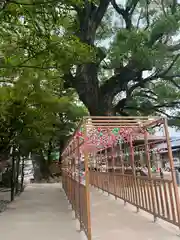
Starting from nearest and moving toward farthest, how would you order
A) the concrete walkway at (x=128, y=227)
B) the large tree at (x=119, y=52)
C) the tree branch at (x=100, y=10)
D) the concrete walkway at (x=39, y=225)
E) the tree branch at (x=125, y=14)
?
the concrete walkway at (x=128, y=227) < the concrete walkway at (x=39, y=225) < the large tree at (x=119, y=52) < the tree branch at (x=100, y=10) < the tree branch at (x=125, y=14)

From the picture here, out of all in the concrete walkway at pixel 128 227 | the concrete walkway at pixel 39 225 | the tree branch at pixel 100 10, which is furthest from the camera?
the tree branch at pixel 100 10

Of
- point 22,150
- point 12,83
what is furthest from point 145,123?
point 22,150

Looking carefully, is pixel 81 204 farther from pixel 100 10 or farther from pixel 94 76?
pixel 100 10

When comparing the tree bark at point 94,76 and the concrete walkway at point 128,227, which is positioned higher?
the tree bark at point 94,76

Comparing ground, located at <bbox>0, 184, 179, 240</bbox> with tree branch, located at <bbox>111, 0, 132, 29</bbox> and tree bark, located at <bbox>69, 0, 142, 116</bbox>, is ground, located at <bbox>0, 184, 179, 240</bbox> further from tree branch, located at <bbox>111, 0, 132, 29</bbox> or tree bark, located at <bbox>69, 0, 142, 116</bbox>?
tree branch, located at <bbox>111, 0, 132, 29</bbox>

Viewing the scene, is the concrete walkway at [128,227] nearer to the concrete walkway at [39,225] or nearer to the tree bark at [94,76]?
the concrete walkway at [39,225]

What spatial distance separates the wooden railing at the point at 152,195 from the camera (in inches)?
133

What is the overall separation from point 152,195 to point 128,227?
0.63 meters

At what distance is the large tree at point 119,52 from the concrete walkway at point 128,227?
2.50m

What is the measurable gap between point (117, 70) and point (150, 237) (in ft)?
20.6

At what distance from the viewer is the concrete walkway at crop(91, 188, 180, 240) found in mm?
3150

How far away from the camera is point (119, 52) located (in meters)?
6.43

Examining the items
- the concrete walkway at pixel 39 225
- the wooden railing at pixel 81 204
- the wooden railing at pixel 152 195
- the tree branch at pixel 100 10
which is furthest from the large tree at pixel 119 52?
the concrete walkway at pixel 39 225

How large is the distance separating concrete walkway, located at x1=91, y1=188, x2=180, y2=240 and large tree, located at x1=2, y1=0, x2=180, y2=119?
250 centimetres
